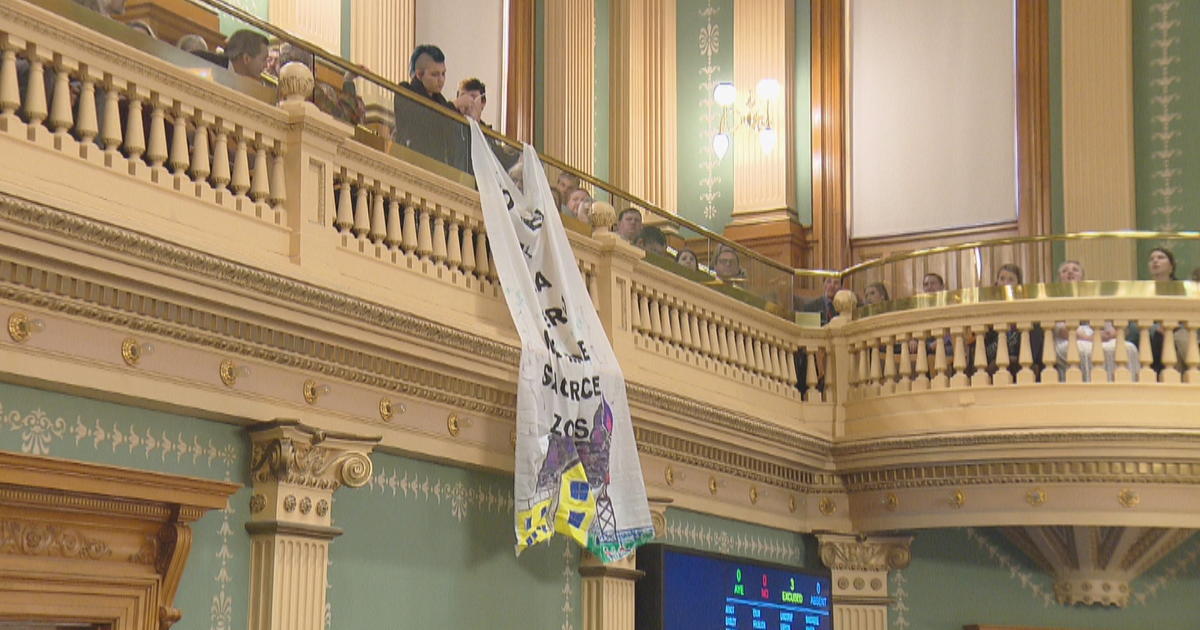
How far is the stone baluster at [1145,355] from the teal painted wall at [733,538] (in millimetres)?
2375

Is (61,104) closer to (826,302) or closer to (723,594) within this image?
(723,594)

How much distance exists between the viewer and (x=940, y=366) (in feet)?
34.9

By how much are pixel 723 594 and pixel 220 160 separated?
4.17 meters

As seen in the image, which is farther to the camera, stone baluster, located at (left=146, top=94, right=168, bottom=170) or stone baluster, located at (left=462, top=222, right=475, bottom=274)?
stone baluster, located at (left=462, top=222, right=475, bottom=274)

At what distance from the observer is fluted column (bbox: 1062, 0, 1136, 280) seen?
13.5 m

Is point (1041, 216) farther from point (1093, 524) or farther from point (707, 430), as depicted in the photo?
point (707, 430)

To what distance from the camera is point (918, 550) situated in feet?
37.4

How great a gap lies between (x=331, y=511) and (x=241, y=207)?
1.35 metres

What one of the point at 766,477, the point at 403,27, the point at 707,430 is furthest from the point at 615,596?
the point at 403,27

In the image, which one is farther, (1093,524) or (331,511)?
(1093,524)

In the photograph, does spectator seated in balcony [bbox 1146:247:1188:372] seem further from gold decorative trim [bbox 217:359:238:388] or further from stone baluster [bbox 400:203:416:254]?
gold decorative trim [bbox 217:359:238:388]

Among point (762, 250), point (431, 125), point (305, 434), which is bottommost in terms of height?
point (305, 434)

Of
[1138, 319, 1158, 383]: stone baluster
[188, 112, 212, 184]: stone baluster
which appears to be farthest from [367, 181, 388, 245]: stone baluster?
[1138, 319, 1158, 383]: stone baluster

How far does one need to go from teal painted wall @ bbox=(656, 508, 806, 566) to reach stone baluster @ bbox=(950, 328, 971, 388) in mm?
1439
